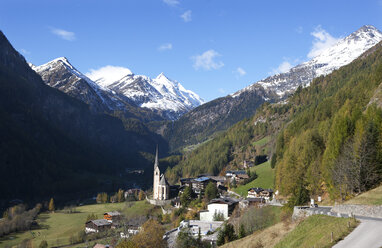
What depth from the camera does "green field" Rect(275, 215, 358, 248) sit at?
25.6 meters

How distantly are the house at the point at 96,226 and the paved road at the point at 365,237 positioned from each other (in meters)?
82.4

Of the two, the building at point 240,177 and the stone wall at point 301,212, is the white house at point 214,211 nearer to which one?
the building at point 240,177

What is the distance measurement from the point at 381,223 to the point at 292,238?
8066 millimetres

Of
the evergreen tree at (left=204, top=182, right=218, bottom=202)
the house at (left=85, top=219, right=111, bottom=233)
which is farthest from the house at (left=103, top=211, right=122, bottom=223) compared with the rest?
the evergreen tree at (left=204, top=182, right=218, bottom=202)

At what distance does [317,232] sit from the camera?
93.7ft

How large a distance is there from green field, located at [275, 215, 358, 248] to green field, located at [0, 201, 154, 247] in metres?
71.2

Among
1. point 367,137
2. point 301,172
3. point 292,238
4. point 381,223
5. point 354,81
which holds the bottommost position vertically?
point 292,238

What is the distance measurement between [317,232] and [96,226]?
80.9 metres

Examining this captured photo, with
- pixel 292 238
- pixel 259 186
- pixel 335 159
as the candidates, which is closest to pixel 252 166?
pixel 259 186

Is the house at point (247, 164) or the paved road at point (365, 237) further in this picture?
the house at point (247, 164)

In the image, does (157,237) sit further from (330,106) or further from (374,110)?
(330,106)

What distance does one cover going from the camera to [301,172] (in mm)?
66125

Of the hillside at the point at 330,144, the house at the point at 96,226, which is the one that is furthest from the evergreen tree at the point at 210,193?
the house at the point at 96,226

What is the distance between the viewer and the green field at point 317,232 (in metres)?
25.6
